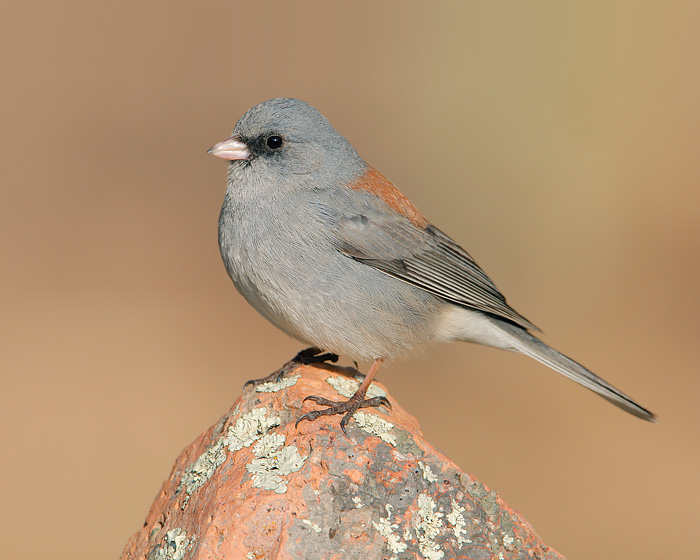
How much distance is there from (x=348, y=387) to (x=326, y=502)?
1125 mm

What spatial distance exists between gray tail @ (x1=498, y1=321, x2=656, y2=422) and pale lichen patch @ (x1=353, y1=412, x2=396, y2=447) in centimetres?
140

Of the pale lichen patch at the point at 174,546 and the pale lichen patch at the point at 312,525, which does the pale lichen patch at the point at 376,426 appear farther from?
the pale lichen patch at the point at 174,546

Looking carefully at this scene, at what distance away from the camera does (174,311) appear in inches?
311

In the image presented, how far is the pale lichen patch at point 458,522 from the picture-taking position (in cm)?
283

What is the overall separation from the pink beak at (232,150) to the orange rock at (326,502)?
147cm

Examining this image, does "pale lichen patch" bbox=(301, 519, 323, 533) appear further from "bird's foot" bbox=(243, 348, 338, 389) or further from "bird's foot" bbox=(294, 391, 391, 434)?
"bird's foot" bbox=(243, 348, 338, 389)

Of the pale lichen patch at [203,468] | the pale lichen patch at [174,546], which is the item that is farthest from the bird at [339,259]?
the pale lichen patch at [174,546]

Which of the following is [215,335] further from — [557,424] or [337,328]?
[337,328]

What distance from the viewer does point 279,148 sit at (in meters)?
4.12

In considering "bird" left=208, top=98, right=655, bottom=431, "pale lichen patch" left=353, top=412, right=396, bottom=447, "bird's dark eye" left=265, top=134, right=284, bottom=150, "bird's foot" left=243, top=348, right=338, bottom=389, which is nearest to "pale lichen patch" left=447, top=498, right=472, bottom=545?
"pale lichen patch" left=353, top=412, right=396, bottom=447

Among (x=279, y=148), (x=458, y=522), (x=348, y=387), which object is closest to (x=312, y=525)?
(x=458, y=522)

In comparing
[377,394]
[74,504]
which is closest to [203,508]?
[377,394]

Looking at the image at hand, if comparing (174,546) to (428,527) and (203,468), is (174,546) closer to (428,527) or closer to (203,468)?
(203,468)

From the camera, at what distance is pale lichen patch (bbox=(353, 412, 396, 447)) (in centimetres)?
318
